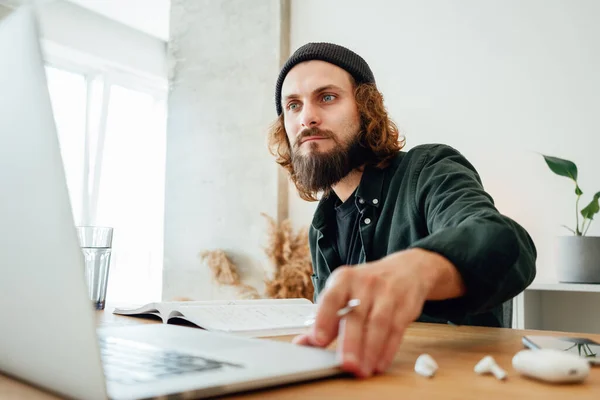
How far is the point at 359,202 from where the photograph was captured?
4.85 ft

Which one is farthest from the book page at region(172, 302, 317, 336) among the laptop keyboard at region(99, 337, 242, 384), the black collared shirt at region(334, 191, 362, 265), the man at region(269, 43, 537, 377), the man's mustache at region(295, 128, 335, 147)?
the man's mustache at region(295, 128, 335, 147)

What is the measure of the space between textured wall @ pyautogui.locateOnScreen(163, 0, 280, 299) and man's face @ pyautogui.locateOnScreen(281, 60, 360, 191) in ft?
4.58

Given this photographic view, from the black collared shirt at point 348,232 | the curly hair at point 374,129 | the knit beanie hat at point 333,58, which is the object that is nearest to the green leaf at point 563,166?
the curly hair at point 374,129

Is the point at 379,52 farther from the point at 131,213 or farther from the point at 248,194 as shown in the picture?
the point at 131,213

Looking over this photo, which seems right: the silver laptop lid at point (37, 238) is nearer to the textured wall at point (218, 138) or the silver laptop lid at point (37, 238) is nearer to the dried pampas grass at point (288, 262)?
the dried pampas grass at point (288, 262)

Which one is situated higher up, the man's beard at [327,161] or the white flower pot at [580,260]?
the man's beard at [327,161]

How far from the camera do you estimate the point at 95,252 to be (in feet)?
3.75

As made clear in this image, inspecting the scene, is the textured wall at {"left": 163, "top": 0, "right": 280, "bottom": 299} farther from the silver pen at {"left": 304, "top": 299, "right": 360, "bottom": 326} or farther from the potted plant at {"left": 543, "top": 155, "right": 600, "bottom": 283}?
the silver pen at {"left": 304, "top": 299, "right": 360, "bottom": 326}

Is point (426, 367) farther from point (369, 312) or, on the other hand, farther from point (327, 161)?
point (327, 161)

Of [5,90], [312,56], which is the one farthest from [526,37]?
[5,90]

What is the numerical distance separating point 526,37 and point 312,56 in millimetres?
1245

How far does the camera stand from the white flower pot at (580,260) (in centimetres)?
193

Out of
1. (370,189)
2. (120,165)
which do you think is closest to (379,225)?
(370,189)

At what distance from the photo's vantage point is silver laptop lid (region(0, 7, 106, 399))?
339 mm
